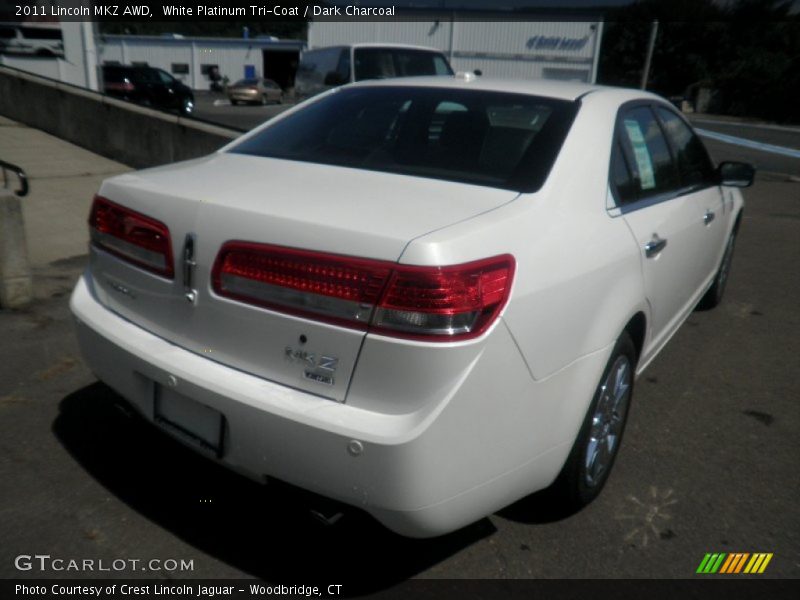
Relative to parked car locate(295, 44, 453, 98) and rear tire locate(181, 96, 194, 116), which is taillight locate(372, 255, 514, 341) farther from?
rear tire locate(181, 96, 194, 116)

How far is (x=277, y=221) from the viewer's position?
2084 millimetres

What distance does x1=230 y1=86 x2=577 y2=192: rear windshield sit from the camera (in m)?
2.58

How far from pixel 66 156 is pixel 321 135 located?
915cm

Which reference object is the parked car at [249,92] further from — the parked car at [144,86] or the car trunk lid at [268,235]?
the car trunk lid at [268,235]

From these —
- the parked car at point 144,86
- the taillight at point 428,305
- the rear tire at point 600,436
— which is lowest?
the parked car at point 144,86

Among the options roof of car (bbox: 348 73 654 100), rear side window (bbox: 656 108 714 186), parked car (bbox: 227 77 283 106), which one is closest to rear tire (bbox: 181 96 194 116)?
parked car (bbox: 227 77 283 106)

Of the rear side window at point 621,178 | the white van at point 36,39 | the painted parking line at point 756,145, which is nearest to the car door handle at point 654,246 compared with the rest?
the rear side window at point 621,178

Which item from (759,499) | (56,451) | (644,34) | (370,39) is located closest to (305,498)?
(56,451)

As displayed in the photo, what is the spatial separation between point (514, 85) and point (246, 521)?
216cm

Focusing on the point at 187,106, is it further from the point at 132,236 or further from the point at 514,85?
the point at 132,236

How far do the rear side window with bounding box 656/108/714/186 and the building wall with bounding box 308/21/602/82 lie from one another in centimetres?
2160

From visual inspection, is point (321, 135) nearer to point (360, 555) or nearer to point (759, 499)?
point (360, 555)

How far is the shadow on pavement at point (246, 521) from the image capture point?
2410 mm

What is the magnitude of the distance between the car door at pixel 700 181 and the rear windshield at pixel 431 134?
3.75 feet
